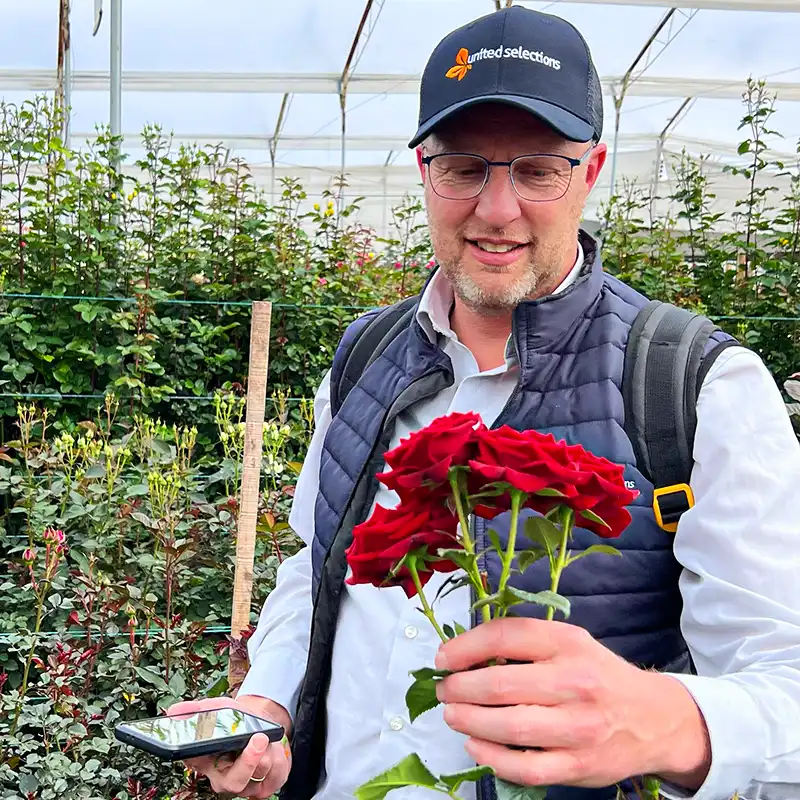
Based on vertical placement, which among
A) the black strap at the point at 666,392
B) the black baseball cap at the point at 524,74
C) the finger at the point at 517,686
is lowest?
the finger at the point at 517,686

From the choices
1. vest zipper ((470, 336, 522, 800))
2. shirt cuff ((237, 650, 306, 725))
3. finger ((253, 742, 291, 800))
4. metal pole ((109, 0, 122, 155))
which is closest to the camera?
vest zipper ((470, 336, 522, 800))

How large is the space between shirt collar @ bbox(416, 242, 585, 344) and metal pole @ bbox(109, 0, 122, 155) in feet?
16.4

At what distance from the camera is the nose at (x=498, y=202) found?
1.29 meters

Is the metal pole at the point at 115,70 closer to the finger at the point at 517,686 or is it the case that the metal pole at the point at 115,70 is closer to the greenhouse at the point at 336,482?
the greenhouse at the point at 336,482

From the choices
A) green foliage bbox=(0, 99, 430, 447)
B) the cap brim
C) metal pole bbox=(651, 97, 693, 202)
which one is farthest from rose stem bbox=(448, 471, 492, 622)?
metal pole bbox=(651, 97, 693, 202)

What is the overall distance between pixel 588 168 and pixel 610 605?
1.98 feet

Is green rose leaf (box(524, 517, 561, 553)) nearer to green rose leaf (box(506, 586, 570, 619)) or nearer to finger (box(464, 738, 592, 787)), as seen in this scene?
green rose leaf (box(506, 586, 570, 619))

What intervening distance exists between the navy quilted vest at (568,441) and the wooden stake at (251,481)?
3.35ft

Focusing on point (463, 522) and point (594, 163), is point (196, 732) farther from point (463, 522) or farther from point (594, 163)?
point (594, 163)

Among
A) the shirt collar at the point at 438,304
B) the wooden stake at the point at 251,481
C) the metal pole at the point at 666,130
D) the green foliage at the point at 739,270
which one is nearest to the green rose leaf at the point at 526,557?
the shirt collar at the point at 438,304

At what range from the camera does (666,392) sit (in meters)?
1.19

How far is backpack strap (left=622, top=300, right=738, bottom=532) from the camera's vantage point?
45.7 inches

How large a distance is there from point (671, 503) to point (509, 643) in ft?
1.51

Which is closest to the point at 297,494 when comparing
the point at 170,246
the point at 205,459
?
the point at 205,459
